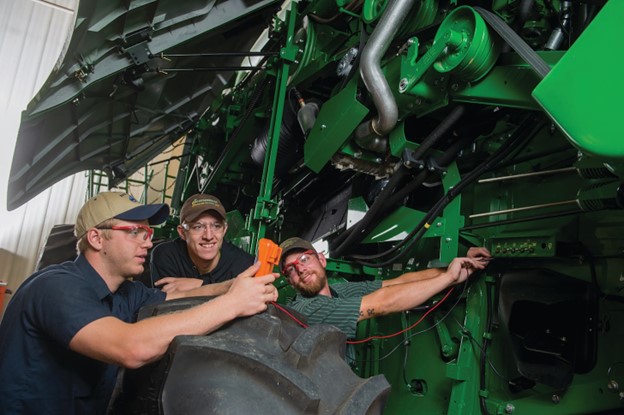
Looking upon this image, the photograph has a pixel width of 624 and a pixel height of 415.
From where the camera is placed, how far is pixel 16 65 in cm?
1022

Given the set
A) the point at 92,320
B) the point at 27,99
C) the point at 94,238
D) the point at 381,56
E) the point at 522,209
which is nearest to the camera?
the point at 92,320

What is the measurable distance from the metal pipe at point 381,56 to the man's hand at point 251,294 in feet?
4.05

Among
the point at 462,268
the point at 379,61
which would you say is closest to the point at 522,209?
the point at 462,268

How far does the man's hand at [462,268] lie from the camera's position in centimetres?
246

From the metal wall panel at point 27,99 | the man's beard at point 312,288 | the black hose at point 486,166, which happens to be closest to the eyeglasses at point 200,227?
the man's beard at point 312,288

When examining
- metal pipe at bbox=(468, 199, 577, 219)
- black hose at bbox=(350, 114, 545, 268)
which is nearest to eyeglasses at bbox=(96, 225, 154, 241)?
black hose at bbox=(350, 114, 545, 268)

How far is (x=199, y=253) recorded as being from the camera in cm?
299

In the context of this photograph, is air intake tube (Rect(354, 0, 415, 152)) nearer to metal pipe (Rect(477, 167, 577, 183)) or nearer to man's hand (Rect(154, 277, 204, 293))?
metal pipe (Rect(477, 167, 577, 183))

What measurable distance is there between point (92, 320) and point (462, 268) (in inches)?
71.9

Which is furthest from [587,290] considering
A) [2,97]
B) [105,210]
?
[2,97]

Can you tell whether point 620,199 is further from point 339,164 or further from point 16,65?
point 16,65

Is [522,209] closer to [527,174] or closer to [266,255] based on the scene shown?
[527,174]

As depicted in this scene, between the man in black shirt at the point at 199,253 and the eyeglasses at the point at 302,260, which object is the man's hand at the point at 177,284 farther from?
the eyeglasses at the point at 302,260

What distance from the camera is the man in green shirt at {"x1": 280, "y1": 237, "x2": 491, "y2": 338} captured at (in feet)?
8.19
